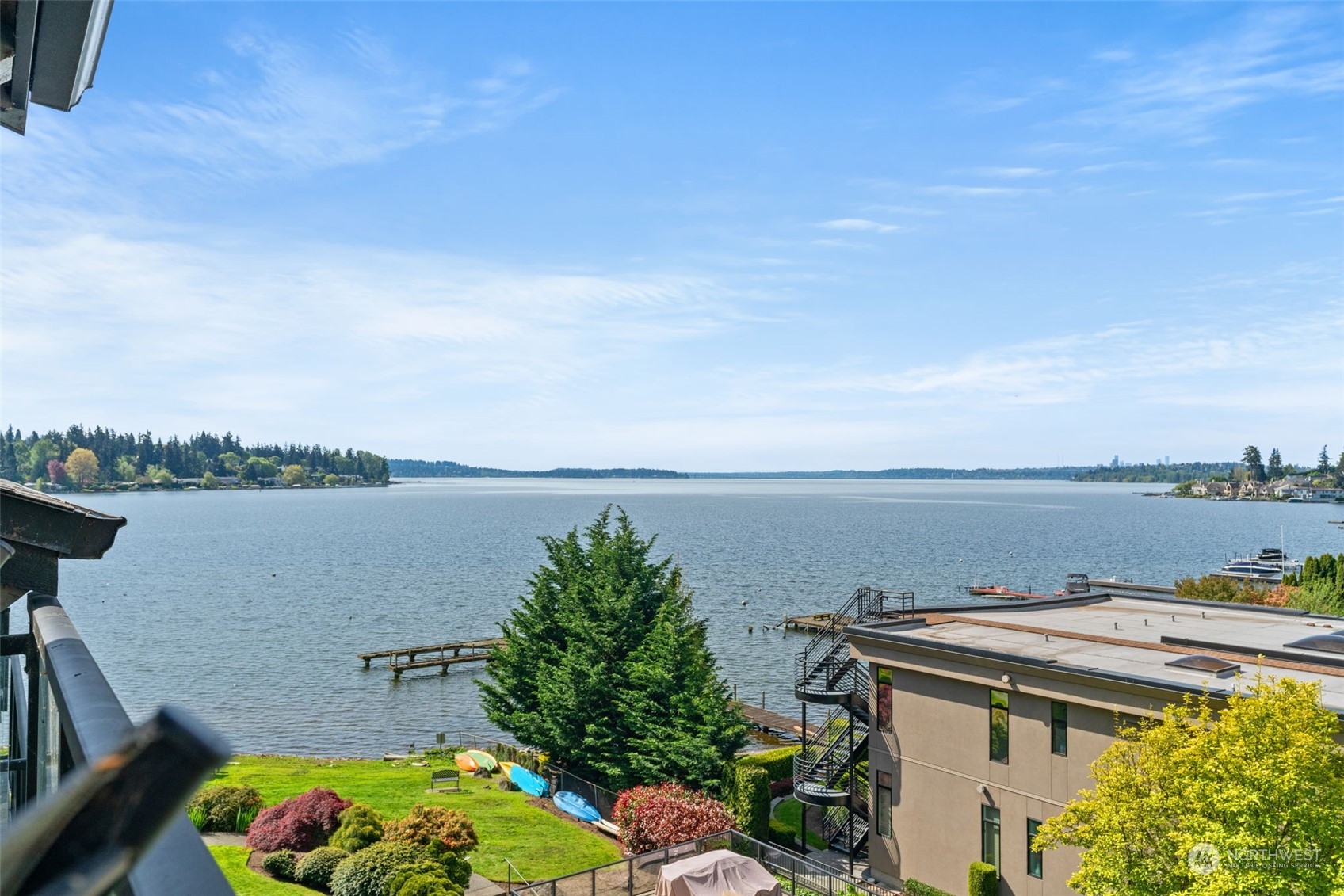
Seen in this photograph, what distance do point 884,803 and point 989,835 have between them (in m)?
3.55

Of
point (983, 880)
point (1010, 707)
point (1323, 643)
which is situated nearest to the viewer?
point (983, 880)

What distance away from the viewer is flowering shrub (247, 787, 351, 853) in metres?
24.8

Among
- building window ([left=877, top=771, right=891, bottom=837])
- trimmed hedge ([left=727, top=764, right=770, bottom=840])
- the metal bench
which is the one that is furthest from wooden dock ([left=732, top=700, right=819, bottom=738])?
building window ([left=877, top=771, right=891, bottom=837])

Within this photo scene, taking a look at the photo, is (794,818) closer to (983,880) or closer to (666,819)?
(666,819)

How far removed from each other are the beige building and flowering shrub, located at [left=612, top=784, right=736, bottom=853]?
4.76 metres

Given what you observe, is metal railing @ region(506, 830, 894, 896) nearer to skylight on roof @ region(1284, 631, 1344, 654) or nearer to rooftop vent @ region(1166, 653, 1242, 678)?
rooftop vent @ region(1166, 653, 1242, 678)

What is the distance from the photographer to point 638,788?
90.3ft

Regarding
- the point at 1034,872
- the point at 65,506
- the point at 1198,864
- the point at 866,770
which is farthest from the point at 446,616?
the point at 65,506

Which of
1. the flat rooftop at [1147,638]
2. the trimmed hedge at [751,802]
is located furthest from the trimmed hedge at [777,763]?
the flat rooftop at [1147,638]

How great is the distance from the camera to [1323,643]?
2444 cm

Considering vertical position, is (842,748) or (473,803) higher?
(842,748)

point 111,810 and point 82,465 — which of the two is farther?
point 82,465

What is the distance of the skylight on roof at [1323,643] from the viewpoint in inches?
952

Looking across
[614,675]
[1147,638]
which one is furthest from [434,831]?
[1147,638]
